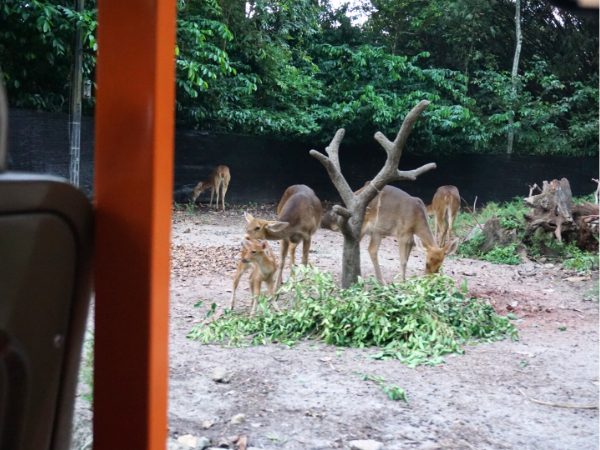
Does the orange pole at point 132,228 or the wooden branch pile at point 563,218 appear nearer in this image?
the orange pole at point 132,228

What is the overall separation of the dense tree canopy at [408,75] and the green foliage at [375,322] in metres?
8.74

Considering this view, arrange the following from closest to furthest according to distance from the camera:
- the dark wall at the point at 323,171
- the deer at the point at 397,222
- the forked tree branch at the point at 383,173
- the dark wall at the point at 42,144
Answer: the dark wall at the point at 42,144, the forked tree branch at the point at 383,173, the deer at the point at 397,222, the dark wall at the point at 323,171

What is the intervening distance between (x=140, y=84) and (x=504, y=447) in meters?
2.96

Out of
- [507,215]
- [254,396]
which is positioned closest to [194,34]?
[507,215]

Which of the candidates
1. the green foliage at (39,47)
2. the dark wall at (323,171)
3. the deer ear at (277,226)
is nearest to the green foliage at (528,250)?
the deer ear at (277,226)

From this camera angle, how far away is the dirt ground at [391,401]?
334cm

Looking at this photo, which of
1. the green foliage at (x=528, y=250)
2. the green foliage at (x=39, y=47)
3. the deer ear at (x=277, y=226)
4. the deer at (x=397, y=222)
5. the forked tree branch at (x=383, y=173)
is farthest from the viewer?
the deer at (x=397, y=222)

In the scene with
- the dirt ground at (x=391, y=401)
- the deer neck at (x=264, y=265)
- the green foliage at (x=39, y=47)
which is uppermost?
the green foliage at (x=39, y=47)

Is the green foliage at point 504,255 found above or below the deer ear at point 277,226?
below

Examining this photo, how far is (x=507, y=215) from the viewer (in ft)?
34.8

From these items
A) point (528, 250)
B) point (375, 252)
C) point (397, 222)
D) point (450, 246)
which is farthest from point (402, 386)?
point (528, 250)

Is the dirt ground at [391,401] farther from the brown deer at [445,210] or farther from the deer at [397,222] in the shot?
the brown deer at [445,210]

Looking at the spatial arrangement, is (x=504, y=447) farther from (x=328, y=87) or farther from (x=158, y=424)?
(x=328, y=87)

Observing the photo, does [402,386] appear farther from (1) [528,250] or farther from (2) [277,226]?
(1) [528,250]
